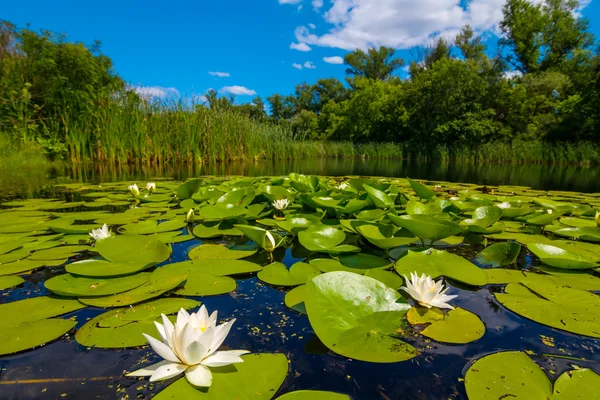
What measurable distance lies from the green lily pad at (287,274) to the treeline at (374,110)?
6513 mm

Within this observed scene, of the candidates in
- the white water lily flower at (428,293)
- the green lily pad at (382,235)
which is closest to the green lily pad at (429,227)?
the green lily pad at (382,235)

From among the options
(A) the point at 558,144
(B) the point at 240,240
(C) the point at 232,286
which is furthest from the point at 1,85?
(A) the point at 558,144

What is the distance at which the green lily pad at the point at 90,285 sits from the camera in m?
0.94

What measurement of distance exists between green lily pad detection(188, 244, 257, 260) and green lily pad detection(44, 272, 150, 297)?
26cm

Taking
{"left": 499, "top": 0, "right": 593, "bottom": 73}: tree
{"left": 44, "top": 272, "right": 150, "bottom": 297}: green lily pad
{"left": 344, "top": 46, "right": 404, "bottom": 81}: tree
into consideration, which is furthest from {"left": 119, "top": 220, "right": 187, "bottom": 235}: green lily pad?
{"left": 344, "top": 46, "right": 404, "bottom": 81}: tree

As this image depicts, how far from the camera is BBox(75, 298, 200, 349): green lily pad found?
2.39 ft

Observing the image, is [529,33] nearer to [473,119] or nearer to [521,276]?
[473,119]

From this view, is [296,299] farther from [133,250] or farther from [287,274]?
[133,250]

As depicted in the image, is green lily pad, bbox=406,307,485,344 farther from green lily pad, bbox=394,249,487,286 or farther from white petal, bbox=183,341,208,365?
white petal, bbox=183,341,208,365

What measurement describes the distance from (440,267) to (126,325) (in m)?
1.04

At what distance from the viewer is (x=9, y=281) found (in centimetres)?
104

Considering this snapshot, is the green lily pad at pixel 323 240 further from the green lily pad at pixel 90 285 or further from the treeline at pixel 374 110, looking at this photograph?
the treeline at pixel 374 110

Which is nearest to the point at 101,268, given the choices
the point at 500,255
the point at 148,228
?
the point at 148,228

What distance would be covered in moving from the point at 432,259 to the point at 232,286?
75 cm
